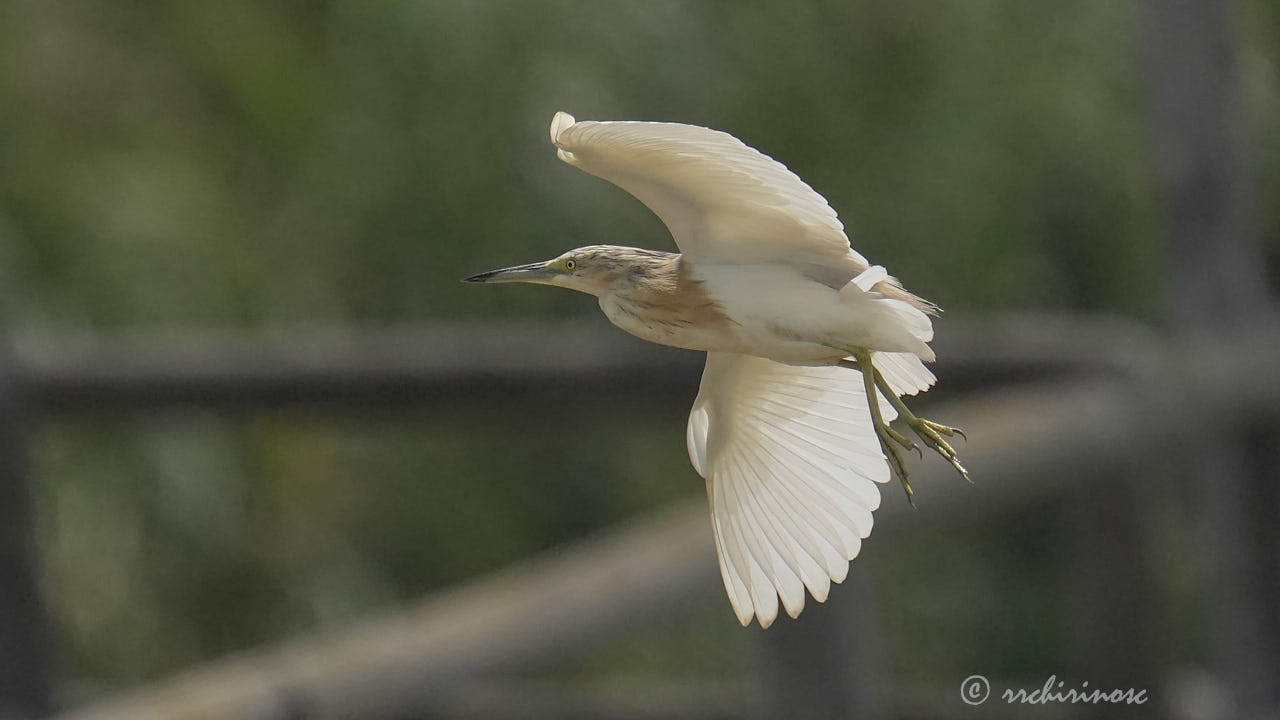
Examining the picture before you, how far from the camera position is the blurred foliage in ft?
10.4

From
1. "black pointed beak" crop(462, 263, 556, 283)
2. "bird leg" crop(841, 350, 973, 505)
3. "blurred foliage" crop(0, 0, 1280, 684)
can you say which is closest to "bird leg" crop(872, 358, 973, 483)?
"bird leg" crop(841, 350, 973, 505)

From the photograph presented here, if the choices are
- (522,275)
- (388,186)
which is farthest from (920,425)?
(388,186)

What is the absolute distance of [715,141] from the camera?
0.51 m

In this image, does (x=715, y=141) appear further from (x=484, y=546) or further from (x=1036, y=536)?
(x=1036, y=536)

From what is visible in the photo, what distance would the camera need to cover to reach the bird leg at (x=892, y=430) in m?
0.53

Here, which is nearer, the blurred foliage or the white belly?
the white belly

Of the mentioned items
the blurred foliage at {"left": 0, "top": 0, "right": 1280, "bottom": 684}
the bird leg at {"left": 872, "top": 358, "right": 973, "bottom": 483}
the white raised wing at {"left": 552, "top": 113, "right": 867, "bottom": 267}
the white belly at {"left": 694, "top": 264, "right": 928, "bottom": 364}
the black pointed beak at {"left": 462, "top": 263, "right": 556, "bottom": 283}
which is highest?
the white raised wing at {"left": 552, "top": 113, "right": 867, "bottom": 267}

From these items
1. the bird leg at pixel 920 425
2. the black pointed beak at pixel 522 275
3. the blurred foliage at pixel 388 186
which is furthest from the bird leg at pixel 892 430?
the blurred foliage at pixel 388 186

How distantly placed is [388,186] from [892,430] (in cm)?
278

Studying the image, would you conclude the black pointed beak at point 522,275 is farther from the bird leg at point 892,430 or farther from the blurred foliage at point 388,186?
the blurred foliage at point 388,186

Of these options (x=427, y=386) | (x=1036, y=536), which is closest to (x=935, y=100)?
(x=1036, y=536)

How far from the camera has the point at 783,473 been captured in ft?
2.28

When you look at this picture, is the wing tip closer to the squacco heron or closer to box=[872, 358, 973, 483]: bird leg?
the squacco heron

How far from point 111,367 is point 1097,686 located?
1.27m
